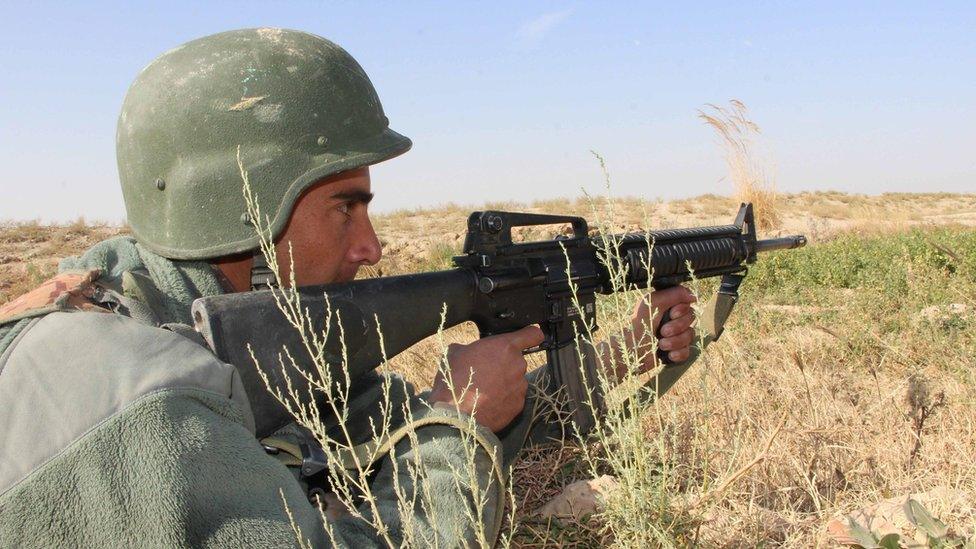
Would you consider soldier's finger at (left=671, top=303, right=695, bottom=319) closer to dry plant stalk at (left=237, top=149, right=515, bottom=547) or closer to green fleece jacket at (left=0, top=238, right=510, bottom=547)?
dry plant stalk at (left=237, top=149, right=515, bottom=547)

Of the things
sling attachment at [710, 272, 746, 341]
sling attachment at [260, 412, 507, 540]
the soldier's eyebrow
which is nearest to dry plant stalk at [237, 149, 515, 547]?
sling attachment at [260, 412, 507, 540]

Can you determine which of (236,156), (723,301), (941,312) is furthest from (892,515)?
(941,312)

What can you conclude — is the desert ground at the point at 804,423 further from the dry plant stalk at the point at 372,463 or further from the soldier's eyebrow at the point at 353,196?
the soldier's eyebrow at the point at 353,196

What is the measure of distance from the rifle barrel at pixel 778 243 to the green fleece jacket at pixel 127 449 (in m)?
2.74

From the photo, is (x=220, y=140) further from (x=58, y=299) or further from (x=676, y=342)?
(x=676, y=342)

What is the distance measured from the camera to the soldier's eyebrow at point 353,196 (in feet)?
8.53

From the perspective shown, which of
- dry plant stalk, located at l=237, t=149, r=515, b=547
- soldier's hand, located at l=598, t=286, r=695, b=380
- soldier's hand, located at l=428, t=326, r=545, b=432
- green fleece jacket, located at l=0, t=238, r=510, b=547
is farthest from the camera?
soldier's hand, located at l=598, t=286, r=695, b=380

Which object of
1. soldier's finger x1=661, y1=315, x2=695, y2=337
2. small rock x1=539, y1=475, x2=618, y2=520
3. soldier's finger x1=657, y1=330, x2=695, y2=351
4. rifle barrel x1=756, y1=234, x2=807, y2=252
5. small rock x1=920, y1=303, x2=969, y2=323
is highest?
rifle barrel x1=756, y1=234, x2=807, y2=252

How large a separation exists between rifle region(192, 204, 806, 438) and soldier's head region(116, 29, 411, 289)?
251 millimetres

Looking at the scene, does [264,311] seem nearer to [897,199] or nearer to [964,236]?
[964,236]

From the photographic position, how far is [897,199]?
28578 mm

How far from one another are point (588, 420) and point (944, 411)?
1.66 meters

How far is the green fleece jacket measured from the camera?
4.83 feet

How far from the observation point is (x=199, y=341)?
1921 millimetres
